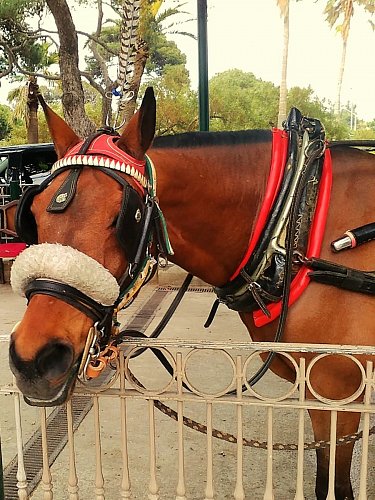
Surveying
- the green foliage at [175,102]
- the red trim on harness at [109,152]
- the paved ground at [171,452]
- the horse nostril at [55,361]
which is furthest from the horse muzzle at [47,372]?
the green foliage at [175,102]

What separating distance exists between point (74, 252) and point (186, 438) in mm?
2107

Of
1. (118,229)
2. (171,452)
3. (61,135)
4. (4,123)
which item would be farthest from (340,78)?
(118,229)

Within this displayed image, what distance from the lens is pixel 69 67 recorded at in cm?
986

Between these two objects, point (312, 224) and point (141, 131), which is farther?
point (312, 224)

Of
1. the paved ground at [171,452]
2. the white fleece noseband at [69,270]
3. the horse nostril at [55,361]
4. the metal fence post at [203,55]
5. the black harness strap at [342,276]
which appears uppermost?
the metal fence post at [203,55]

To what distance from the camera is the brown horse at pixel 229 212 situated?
1374 millimetres

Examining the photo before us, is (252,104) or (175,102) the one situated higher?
(252,104)

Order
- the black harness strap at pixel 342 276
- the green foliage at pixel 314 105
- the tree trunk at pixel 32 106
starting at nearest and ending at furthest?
the black harness strap at pixel 342 276 → the tree trunk at pixel 32 106 → the green foliage at pixel 314 105

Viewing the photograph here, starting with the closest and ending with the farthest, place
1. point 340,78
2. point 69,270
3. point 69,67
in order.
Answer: point 69,270, point 69,67, point 340,78

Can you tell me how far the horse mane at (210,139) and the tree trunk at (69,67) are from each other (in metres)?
8.15

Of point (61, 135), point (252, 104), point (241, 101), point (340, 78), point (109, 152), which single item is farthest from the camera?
point (340, 78)

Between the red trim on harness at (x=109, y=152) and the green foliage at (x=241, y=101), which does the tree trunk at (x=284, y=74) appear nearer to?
the green foliage at (x=241, y=101)

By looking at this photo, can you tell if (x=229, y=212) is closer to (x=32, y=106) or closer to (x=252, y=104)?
(x=32, y=106)

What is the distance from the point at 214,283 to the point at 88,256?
2.41 ft
